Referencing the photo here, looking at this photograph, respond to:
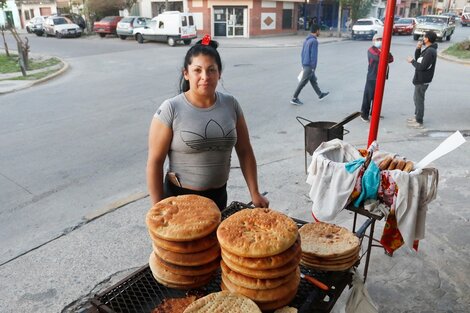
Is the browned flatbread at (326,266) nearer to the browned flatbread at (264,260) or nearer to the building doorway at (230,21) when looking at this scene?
the browned flatbread at (264,260)

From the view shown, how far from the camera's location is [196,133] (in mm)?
2369

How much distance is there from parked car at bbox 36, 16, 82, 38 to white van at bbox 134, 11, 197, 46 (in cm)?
918

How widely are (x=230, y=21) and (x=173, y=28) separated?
27.7 ft

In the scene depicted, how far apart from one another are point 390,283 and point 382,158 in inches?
Answer: 44.4

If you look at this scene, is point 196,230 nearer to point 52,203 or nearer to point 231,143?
point 231,143

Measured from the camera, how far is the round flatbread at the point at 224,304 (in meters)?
1.44

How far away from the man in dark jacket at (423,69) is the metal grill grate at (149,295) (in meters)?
7.06

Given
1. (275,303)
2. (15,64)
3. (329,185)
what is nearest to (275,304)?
(275,303)

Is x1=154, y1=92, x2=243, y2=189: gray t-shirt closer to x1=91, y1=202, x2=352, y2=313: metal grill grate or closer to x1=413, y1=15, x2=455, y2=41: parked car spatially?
x1=91, y1=202, x2=352, y2=313: metal grill grate

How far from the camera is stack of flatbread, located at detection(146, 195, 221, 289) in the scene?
1599 mm

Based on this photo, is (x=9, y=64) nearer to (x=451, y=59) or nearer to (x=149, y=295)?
Answer: (x=149, y=295)

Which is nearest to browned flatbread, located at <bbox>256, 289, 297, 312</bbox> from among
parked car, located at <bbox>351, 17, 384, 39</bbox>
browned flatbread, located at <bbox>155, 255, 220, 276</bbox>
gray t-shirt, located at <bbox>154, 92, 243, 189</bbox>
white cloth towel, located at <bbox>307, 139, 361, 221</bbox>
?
browned flatbread, located at <bbox>155, 255, 220, 276</bbox>

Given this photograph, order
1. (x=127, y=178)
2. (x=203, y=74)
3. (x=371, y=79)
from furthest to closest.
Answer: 1. (x=371, y=79)
2. (x=127, y=178)
3. (x=203, y=74)

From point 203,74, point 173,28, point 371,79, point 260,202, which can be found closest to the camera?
point 203,74
